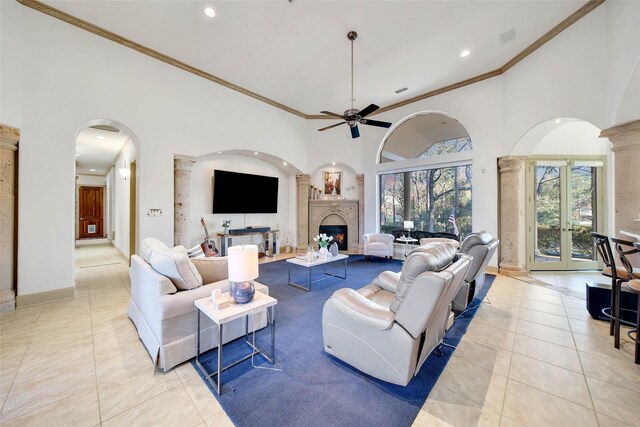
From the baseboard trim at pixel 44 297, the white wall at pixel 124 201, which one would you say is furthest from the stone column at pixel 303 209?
the baseboard trim at pixel 44 297

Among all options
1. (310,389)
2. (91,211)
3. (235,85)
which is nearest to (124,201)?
(235,85)

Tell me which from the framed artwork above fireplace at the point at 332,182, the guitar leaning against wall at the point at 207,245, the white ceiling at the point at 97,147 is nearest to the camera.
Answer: the guitar leaning against wall at the point at 207,245

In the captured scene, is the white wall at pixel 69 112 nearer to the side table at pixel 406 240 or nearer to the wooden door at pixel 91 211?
the side table at pixel 406 240

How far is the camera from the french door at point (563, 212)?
4945 millimetres

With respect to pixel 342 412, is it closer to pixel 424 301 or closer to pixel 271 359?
pixel 271 359

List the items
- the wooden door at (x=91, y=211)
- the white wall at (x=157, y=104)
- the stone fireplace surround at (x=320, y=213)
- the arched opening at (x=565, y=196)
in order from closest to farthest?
the white wall at (x=157, y=104) < the arched opening at (x=565, y=196) < the stone fireplace surround at (x=320, y=213) < the wooden door at (x=91, y=211)

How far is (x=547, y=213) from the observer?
5113 millimetres

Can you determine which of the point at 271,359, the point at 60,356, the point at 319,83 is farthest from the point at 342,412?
the point at 319,83

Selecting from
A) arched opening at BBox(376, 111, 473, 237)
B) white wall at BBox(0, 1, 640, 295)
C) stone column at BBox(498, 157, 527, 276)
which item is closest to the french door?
stone column at BBox(498, 157, 527, 276)

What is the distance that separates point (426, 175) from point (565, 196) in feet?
9.06

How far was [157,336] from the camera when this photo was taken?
2037 mm

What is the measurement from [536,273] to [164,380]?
21.3ft

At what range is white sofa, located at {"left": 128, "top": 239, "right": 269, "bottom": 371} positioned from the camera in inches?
77.9

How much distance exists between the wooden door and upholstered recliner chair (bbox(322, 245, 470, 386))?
13.4 meters
